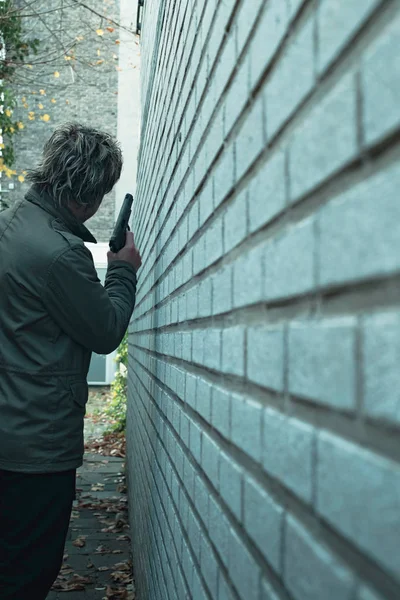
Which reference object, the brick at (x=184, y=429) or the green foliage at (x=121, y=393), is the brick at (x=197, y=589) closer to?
the brick at (x=184, y=429)

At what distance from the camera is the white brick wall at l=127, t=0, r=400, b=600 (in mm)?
630

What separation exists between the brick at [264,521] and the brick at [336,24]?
0.56 m

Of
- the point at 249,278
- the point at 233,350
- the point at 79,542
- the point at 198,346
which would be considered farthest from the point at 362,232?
the point at 79,542

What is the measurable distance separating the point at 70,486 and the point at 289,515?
6.97 ft

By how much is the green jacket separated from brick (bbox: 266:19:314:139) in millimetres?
1748

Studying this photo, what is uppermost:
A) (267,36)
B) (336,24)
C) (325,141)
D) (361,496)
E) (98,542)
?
(267,36)

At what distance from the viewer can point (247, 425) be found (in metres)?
1.14

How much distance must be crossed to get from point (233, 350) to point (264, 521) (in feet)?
1.14

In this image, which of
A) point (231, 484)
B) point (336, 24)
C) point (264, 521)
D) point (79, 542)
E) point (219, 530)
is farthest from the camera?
point (79, 542)

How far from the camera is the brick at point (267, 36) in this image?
97 cm

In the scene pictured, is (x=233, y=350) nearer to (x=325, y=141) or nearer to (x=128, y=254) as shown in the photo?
(x=325, y=141)

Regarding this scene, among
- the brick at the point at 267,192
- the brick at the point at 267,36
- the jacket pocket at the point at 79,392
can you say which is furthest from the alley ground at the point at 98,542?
the brick at the point at 267,36

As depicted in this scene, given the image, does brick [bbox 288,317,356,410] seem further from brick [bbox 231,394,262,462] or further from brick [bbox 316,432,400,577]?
brick [bbox 231,394,262,462]

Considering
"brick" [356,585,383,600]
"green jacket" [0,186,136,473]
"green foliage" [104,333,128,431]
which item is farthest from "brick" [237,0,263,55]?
"green foliage" [104,333,128,431]
